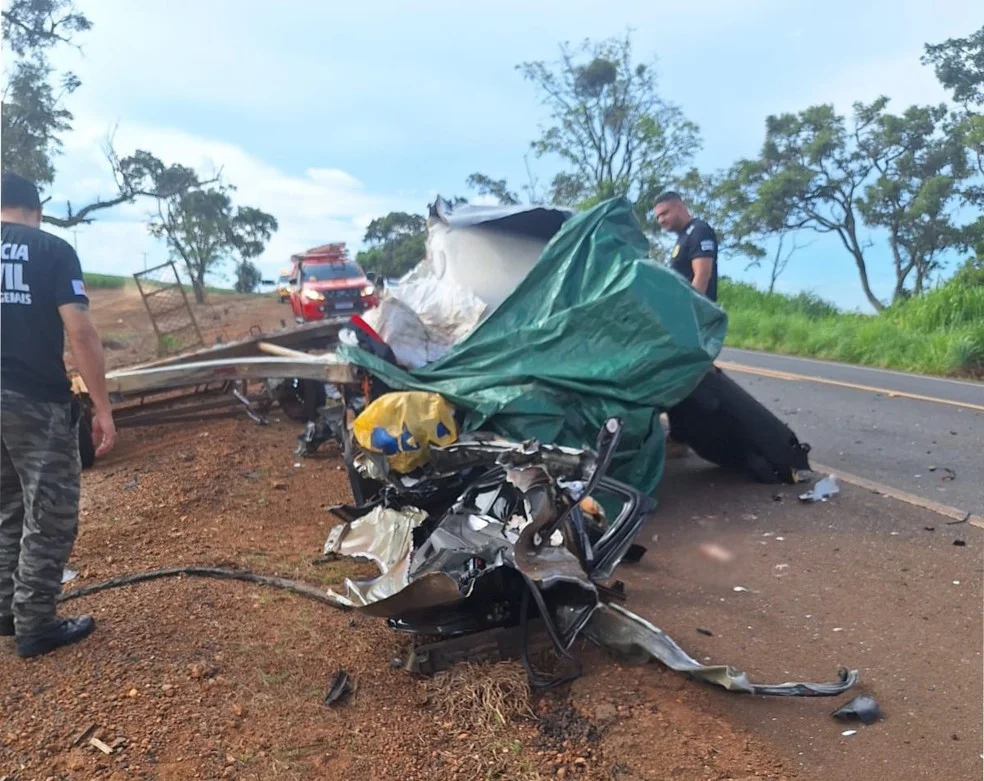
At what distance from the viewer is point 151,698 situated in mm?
3025

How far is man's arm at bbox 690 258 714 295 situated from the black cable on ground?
12.4 ft

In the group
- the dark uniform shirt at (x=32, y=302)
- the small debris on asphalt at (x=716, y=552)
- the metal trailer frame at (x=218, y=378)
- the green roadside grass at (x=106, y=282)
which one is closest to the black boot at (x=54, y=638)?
the dark uniform shirt at (x=32, y=302)

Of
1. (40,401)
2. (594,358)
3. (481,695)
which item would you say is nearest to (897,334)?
(594,358)

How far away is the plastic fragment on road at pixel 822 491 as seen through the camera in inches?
222

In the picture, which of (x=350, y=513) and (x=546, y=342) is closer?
(x=350, y=513)

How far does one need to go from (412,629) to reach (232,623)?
838mm

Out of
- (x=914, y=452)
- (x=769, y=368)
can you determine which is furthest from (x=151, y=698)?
(x=769, y=368)

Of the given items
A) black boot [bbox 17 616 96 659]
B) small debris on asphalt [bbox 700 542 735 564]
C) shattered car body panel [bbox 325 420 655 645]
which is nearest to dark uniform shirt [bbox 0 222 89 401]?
black boot [bbox 17 616 96 659]

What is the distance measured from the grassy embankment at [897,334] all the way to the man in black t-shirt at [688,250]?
31.0 feet

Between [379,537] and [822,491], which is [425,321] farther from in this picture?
[822,491]

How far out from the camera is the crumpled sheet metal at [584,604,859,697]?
10.3 feet

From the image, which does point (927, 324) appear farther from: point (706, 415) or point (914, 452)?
point (706, 415)

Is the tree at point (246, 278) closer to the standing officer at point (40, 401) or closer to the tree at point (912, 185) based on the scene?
the tree at point (912, 185)

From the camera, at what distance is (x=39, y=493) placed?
343cm
